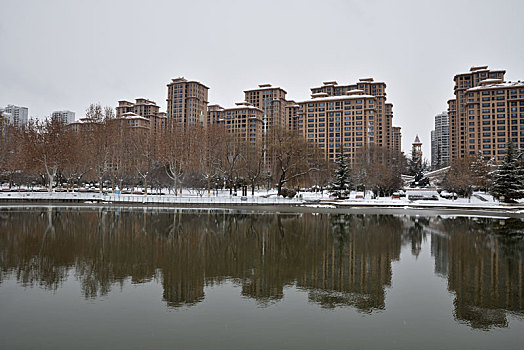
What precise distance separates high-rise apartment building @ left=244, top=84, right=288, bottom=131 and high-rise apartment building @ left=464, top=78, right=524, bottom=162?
261ft

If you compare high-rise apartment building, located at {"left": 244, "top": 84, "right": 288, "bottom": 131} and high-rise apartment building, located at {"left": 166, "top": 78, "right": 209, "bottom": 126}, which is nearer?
high-rise apartment building, located at {"left": 166, "top": 78, "right": 209, "bottom": 126}

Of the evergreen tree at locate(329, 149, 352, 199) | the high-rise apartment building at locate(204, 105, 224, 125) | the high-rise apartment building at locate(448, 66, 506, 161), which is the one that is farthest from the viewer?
the high-rise apartment building at locate(204, 105, 224, 125)

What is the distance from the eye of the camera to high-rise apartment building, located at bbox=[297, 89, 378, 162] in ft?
503

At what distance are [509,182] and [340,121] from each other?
4354 inches

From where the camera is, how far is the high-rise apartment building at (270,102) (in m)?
180

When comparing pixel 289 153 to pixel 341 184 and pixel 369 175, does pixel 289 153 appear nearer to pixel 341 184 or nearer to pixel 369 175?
pixel 341 184

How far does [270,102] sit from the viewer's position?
598 feet

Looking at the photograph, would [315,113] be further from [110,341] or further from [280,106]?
[110,341]

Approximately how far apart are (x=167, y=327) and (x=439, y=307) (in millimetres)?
7020

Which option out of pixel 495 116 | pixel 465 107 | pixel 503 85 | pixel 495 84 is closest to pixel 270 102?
pixel 465 107

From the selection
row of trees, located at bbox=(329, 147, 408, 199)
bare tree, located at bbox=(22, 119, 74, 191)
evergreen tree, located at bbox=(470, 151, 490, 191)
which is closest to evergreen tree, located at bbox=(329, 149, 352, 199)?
row of trees, located at bbox=(329, 147, 408, 199)

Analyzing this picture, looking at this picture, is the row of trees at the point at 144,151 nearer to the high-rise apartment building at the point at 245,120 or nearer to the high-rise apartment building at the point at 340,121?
the high-rise apartment building at the point at 340,121

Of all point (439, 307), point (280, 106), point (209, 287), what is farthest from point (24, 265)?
point (280, 106)

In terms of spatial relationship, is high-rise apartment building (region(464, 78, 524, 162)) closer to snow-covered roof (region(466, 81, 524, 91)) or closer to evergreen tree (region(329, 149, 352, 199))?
snow-covered roof (region(466, 81, 524, 91))
